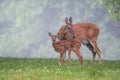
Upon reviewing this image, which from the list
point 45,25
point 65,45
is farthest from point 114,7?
point 45,25

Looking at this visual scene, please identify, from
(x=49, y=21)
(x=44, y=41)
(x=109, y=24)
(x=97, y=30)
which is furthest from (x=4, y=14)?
(x=97, y=30)

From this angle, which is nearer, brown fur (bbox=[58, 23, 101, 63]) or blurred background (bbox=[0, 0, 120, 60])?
brown fur (bbox=[58, 23, 101, 63])

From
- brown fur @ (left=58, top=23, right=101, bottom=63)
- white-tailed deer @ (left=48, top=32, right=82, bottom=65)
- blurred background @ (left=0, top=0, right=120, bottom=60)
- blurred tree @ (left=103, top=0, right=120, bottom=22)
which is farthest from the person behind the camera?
blurred background @ (left=0, top=0, right=120, bottom=60)

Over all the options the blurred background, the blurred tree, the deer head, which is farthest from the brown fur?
the blurred background

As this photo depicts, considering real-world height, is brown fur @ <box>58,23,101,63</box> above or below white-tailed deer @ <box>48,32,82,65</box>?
above

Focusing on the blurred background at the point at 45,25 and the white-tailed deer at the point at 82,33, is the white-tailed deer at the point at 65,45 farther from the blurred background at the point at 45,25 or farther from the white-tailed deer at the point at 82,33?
the blurred background at the point at 45,25

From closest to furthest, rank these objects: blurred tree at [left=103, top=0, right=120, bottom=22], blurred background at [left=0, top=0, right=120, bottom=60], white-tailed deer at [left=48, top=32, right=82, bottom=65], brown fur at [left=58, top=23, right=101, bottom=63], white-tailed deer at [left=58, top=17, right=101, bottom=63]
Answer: white-tailed deer at [left=48, top=32, right=82, bottom=65] → white-tailed deer at [left=58, top=17, right=101, bottom=63] → brown fur at [left=58, top=23, right=101, bottom=63] → blurred tree at [left=103, top=0, right=120, bottom=22] → blurred background at [left=0, top=0, right=120, bottom=60]

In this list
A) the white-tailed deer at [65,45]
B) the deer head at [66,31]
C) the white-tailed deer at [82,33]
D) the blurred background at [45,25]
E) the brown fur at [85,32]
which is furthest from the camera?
the blurred background at [45,25]

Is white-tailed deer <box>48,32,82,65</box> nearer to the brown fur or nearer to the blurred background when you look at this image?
the brown fur

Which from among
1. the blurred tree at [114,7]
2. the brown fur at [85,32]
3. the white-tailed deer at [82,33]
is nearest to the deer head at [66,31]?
the white-tailed deer at [82,33]

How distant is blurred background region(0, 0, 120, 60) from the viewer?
450ft

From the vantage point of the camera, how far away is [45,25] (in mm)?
176000

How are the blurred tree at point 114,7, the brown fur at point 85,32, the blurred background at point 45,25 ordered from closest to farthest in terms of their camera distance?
the brown fur at point 85,32 → the blurred tree at point 114,7 → the blurred background at point 45,25

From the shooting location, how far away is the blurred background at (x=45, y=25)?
137 meters
